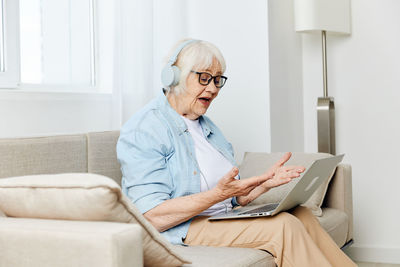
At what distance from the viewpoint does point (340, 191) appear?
2959 mm

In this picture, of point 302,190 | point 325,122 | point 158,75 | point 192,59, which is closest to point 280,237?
point 302,190

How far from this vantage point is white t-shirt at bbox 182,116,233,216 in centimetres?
232

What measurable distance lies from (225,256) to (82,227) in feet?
2.32

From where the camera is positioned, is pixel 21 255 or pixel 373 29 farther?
pixel 373 29

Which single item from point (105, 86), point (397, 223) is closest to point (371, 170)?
point (397, 223)

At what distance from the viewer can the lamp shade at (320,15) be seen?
3.61m

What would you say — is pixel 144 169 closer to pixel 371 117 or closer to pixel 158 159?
pixel 158 159

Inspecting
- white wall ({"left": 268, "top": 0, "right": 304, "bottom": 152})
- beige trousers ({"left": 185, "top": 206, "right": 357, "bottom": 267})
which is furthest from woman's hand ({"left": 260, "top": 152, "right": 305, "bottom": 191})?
white wall ({"left": 268, "top": 0, "right": 304, "bottom": 152})

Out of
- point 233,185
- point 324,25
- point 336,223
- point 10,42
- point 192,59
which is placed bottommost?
point 336,223

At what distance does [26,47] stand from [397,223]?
8.02 feet

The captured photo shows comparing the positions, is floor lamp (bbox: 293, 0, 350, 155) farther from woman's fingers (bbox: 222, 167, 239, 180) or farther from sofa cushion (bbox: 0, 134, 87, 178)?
woman's fingers (bbox: 222, 167, 239, 180)

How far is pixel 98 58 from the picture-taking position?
126 inches

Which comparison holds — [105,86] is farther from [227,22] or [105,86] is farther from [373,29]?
[373,29]

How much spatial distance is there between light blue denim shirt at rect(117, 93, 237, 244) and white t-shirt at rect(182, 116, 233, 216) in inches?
1.8
